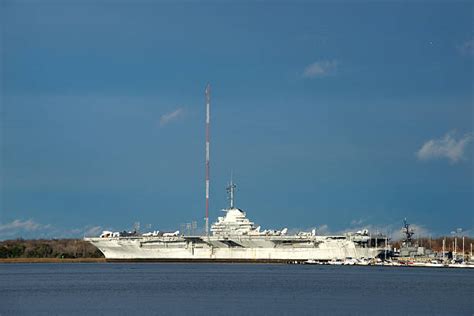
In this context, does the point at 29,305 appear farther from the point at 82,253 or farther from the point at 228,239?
the point at 82,253

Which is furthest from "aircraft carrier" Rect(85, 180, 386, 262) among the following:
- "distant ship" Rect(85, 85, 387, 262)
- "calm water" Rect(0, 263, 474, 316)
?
"calm water" Rect(0, 263, 474, 316)

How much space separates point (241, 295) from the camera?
63.0m

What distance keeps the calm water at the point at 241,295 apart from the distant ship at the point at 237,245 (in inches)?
993

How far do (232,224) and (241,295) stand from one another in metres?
59.8

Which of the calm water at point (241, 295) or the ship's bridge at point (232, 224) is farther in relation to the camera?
the ship's bridge at point (232, 224)

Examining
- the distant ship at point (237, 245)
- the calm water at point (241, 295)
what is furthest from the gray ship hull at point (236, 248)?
the calm water at point (241, 295)

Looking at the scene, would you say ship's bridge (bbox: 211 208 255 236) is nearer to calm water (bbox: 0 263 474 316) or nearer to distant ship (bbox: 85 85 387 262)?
distant ship (bbox: 85 85 387 262)

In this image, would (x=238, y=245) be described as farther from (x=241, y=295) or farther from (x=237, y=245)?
(x=241, y=295)

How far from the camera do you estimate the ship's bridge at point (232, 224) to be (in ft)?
398

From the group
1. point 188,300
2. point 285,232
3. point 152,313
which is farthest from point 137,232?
point 152,313

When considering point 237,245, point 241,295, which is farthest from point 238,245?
point 241,295

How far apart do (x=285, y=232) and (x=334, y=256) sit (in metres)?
6.42

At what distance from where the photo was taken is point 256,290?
67.8 meters

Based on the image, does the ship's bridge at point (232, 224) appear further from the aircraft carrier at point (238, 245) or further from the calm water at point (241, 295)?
the calm water at point (241, 295)
